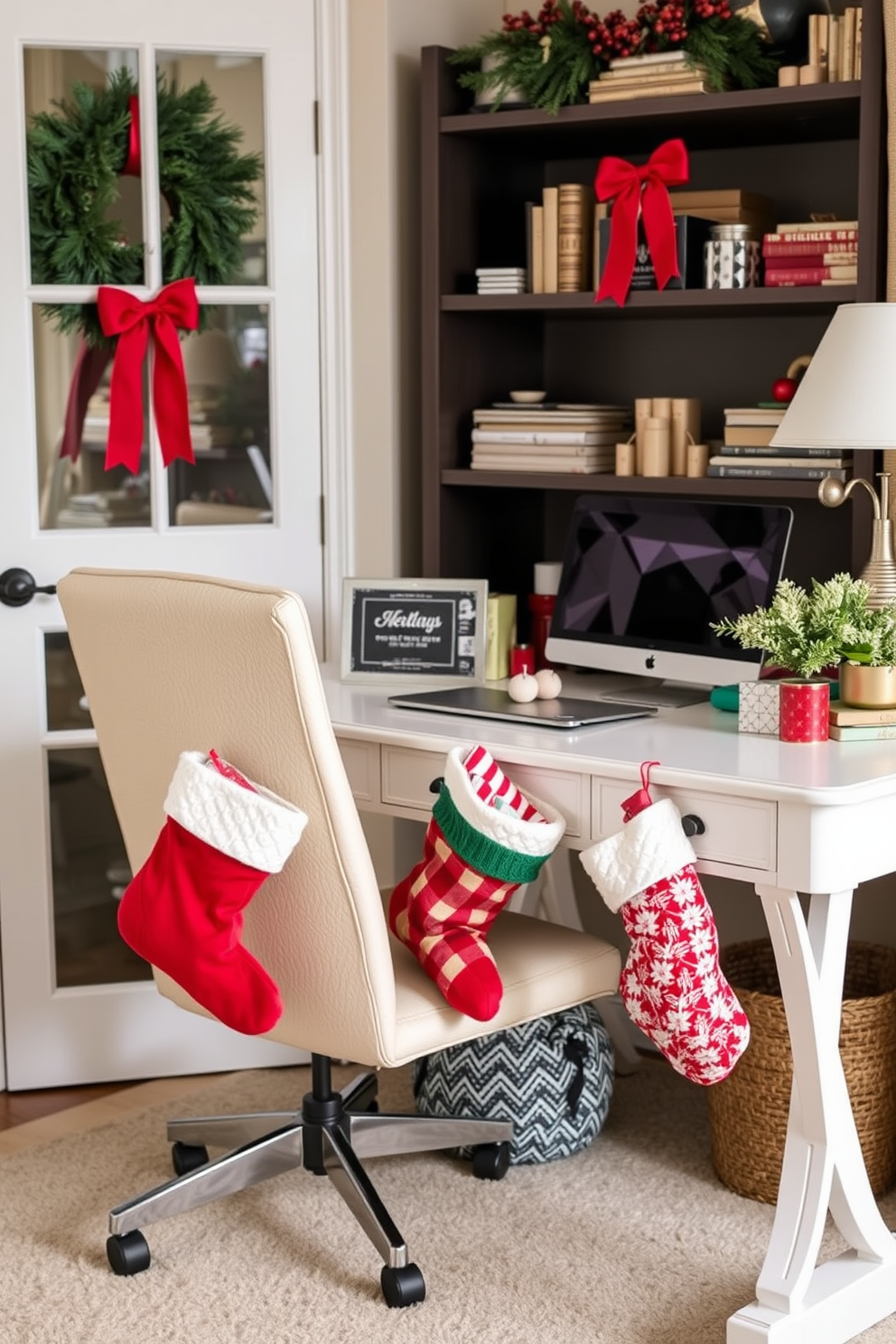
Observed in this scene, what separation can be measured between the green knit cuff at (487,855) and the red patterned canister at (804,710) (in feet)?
1.26

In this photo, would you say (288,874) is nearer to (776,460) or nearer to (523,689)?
(523,689)

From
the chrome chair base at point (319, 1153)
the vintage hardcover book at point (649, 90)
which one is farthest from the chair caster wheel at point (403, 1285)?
the vintage hardcover book at point (649, 90)

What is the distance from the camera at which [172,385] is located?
3.08 metres

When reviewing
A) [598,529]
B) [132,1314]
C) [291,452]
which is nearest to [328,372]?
[291,452]

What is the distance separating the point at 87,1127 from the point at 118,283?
1.52m

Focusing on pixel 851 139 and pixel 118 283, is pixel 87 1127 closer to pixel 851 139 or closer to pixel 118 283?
pixel 118 283

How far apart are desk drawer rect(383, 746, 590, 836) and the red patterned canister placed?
0.29 metres

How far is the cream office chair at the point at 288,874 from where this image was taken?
215 centimetres

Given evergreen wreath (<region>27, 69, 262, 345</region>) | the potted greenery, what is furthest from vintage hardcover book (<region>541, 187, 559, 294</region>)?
the potted greenery

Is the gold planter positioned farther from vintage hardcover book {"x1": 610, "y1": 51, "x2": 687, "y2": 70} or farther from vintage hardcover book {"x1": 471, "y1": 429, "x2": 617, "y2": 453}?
vintage hardcover book {"x1": 610, "y1": 51, "x2": 687, "y2": 70}

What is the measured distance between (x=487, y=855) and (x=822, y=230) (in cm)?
120

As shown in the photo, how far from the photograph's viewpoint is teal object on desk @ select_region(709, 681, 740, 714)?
2570 mm

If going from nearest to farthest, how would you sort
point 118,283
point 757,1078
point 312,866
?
point 312,866 → point 757,1078 → point 118,283

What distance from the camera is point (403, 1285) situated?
231 centimetres
